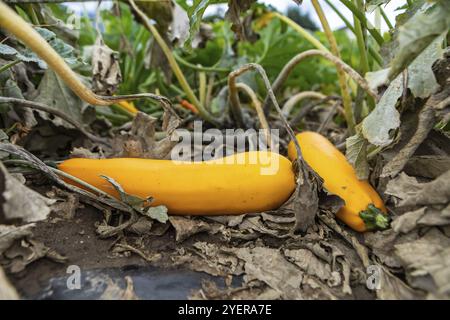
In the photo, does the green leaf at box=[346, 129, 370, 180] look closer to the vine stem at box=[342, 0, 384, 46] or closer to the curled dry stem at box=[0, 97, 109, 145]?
the vine stem at box=[342, 0, 384, 46]

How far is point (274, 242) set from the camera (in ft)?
3.13

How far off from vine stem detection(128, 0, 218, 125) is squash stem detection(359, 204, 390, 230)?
2.20ft

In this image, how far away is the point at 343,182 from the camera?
105 cm

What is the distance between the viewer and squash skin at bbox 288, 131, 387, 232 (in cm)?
98

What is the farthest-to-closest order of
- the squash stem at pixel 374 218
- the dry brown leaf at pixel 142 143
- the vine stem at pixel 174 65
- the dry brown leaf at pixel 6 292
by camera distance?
the vine stem at pixel 174 65
the dry brown leaf at pixel 142 143
the squash stem at pixel 374 218
the dry brown leaf at pixel 6 292

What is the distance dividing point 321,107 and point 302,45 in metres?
0.25

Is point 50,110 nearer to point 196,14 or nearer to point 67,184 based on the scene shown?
point 67,184

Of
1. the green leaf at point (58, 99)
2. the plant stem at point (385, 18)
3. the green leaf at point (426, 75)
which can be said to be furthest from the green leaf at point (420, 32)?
the green leaf at point (58, 99)

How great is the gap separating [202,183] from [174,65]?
528mm

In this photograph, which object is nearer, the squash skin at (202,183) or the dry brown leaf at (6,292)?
the dry brown leaf at (6,292)

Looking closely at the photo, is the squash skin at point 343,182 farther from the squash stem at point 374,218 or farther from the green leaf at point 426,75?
the green leaf at point 426,75

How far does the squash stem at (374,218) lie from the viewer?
93cm

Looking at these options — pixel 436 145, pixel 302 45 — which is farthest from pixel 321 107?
pixel 436 145

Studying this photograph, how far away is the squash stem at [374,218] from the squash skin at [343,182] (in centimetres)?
1
